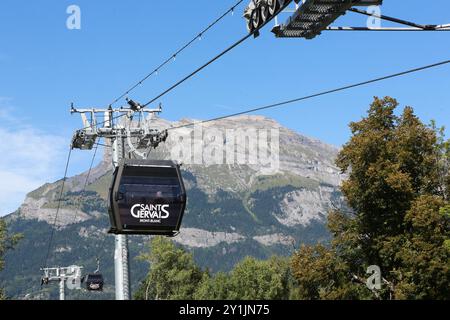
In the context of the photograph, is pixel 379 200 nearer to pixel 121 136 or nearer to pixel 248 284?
pixel 121 136

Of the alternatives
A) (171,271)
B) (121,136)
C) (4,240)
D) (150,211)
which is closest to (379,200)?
(121,136)

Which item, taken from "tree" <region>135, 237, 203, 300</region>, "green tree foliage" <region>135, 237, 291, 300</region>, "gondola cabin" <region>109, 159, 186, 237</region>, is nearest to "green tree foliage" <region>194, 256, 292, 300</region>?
"green tree foliage" <region>135, 237, 291, 300</region>

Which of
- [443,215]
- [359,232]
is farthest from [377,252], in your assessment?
[443,215]

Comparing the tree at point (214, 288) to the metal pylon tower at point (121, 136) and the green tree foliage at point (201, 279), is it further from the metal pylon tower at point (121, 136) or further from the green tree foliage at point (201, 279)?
the metal pylon tower at point (121, 136)

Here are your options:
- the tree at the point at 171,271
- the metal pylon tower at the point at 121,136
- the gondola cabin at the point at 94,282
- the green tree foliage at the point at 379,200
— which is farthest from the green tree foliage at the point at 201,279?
the metal pylon tower at the point at 121,136

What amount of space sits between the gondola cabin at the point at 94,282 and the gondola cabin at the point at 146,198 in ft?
134

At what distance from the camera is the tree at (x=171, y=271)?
102188mm

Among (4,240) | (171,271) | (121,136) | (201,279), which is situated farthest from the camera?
(201,279)

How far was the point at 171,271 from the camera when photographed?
103438mm

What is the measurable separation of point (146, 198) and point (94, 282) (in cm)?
4218

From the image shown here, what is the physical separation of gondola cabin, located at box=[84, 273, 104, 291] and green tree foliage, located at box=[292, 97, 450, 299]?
22.1m

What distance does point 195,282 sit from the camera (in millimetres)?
109312
